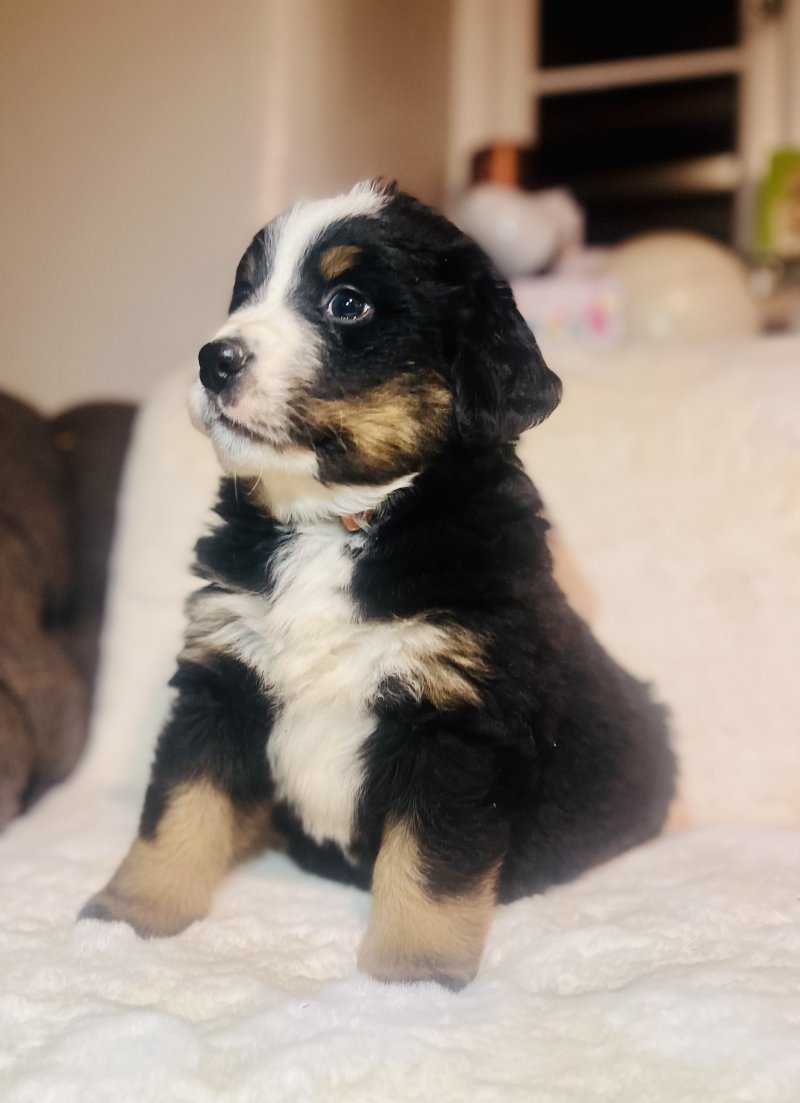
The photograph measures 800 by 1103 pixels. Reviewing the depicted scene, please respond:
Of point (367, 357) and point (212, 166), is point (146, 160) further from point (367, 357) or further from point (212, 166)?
point (367, 357)

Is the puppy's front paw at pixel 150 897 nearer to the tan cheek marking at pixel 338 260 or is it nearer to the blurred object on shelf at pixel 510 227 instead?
the tan cheek marking at pixel 338 260

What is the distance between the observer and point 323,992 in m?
1.50

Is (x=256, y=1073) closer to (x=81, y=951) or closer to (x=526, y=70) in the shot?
(x=81, y=951)

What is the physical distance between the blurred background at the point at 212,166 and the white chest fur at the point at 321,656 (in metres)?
2.01

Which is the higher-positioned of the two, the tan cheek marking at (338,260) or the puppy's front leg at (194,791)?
the tan cheek marking at (338,260)

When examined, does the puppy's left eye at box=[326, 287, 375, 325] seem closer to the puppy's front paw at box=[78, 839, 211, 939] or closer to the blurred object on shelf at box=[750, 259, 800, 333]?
the puppy's front paw at box=[78, 839, 211, 939]

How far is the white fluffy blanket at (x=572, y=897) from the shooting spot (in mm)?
1274

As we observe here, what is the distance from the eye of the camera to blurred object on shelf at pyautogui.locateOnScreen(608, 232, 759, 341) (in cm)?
339

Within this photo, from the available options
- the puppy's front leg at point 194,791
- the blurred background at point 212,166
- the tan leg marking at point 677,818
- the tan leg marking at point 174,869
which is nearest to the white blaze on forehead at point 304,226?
the puppy's front leg at point 194,791

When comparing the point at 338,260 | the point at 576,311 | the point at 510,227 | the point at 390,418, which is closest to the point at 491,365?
the point at 390,418

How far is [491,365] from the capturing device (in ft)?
5.44

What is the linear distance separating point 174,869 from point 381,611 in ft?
2.00

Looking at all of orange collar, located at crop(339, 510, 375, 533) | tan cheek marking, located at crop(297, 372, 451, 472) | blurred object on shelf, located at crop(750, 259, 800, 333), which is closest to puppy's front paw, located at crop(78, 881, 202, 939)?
orange collar, located at crop(339, 510, 375, 533)

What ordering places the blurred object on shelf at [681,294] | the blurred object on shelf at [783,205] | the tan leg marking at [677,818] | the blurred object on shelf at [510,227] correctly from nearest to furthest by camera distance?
the tan leg marking at [677,818] < the blurred object on shelf at [681,294] < the blurred object on shelf at [510,227] < the blurred object on shelf at [783,205]
